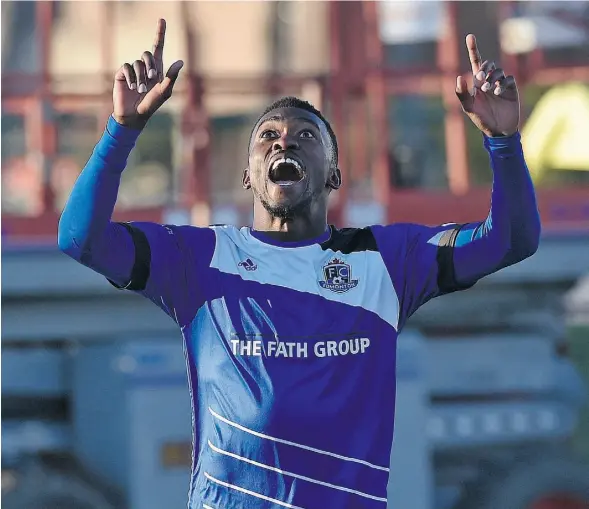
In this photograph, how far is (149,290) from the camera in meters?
2.27

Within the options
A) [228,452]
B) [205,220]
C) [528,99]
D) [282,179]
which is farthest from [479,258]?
[528,99]

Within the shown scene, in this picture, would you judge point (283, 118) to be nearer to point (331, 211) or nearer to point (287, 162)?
point (287, 162)

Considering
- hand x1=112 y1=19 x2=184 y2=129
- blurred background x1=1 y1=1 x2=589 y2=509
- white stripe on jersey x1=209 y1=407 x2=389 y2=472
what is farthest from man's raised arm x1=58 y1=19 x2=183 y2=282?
blurred background x1=1 y1=1 x2=589 y2=509

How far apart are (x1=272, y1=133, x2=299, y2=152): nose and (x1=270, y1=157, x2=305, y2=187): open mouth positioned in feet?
0.10

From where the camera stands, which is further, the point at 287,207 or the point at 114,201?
the point at 287,207

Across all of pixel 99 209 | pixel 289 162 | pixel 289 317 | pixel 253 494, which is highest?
pixel 289 162

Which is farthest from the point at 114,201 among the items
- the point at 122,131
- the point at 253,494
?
the point at 253,494

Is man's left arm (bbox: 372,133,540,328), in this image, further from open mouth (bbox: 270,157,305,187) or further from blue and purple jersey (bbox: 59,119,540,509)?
open mouth (bbox: 270,157,305,187)

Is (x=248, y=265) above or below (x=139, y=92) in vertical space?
below

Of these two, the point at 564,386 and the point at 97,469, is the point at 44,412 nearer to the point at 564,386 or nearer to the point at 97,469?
the point at 97,469

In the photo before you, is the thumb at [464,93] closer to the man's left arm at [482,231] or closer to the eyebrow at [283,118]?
the man's left arm at [482,231]

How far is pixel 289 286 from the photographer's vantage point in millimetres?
2250

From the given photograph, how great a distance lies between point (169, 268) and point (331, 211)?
9.88ft

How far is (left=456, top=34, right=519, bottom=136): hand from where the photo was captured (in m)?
2.17
